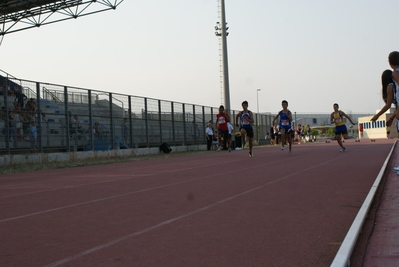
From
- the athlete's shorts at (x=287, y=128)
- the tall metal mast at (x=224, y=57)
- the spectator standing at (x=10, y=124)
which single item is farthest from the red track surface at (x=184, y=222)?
the tall metal mast at (x=224, y=57)

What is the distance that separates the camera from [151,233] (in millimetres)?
5387

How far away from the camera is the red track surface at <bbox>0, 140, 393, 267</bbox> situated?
443 centimetres

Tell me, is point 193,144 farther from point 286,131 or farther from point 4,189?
point 4,189

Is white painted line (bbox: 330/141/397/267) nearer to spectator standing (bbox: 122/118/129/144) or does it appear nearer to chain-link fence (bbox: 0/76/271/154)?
chain-link fence (bbox: 0/76/271/154)

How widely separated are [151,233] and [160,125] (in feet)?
77.1

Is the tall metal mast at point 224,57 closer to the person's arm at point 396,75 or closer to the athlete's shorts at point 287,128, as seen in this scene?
A: the athlete's shorts at point 287,128

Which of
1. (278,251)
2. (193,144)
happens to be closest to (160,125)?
(193,144)

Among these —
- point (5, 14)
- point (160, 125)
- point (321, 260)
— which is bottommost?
point (321, 260)

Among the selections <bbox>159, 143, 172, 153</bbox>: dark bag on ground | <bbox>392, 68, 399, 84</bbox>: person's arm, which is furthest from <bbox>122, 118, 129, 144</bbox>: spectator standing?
<bbox>392, 68, 399, 84</bbox>: person's arm

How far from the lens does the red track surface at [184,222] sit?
4.43 meters

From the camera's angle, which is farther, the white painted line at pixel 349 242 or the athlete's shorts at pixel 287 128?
the athlete's shorts at pixel 287 128

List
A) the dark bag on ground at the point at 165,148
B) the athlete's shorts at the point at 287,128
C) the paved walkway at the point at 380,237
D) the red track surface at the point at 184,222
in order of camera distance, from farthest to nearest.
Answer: the dark bag on ground at the point at 165,148
the athlete's shorts at the point at 287,128
the red track surface at the point at 184,222
the paved walkway at the point at 380,237

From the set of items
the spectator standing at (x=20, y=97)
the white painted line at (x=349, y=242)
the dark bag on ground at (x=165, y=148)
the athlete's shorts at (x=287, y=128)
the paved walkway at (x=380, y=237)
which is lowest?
the paved walkway at (x=380, y=237)

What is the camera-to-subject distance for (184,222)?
593 centimetres
